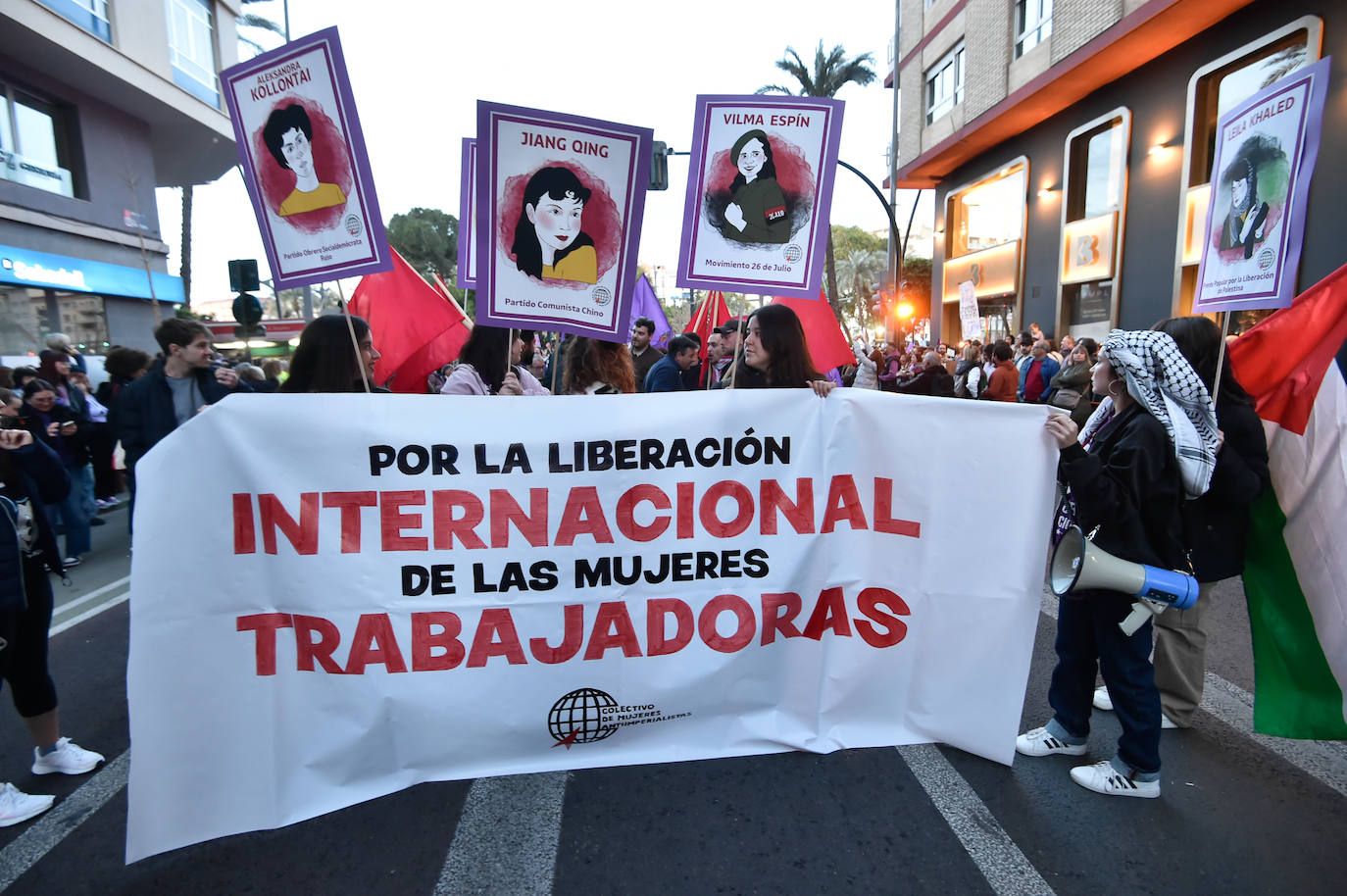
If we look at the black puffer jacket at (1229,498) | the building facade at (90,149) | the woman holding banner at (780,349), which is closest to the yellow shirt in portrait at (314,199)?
the woman holding banner at (780,349)

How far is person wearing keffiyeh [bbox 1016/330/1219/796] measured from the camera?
2553 millimetres

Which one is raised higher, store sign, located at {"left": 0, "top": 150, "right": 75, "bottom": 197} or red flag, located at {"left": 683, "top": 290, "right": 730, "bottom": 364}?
store sign, located at {"left": 0, "top": 150, "right": 75, "bottom": 197}

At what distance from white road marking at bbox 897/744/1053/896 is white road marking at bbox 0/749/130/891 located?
10.3 ft

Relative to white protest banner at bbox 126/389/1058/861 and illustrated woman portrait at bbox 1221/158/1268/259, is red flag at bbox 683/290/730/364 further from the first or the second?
white protest banner at bbox 126/389/1058/861

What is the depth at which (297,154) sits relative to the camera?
2.73 meters

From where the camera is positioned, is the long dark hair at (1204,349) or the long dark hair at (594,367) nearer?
the long dark hair at (1204,349)

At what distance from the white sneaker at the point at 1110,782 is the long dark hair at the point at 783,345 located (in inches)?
77.7

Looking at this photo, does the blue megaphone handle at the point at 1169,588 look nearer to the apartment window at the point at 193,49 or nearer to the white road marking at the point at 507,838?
the white road marking at the point at 507,838

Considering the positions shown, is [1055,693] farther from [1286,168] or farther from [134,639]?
[134,639]

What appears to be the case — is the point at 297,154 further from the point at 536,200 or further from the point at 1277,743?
the point at 1277,743

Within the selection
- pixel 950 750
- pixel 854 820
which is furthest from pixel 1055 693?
pixel 854 820

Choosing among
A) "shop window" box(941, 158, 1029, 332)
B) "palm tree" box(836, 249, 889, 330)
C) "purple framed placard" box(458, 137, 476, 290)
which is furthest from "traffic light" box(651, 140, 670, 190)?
"palm tree" box(836, 249, 889, 330)

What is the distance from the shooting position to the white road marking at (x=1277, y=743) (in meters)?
2.85

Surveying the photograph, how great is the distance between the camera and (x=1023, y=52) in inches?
670
